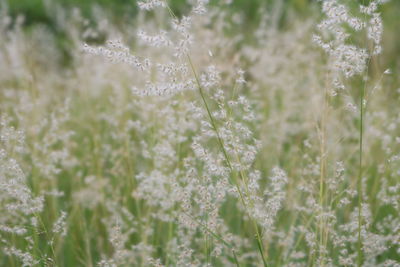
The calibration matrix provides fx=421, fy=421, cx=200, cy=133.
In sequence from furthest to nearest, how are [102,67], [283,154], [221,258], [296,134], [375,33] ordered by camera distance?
[102,67] < [296,134] < [283,154] < [221,258] < [375,33]

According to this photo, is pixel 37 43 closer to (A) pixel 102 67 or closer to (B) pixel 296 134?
(A) pixel 102 67

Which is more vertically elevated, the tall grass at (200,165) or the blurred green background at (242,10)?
the blurred green background at (242,10)

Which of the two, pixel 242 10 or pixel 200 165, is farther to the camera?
pixel 242 10

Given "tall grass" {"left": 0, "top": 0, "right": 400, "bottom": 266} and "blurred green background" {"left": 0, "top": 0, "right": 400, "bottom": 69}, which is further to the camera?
"blurred green background" {"left": 0, "top": 0, "right": 400, "bottom": 69}

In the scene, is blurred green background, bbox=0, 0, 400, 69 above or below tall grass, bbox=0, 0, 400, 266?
above

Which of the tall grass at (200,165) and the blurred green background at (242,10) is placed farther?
the blurred green background at (242,10)

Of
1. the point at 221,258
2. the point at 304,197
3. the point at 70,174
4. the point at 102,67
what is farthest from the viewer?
the point at 102,67

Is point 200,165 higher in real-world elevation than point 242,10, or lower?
lower

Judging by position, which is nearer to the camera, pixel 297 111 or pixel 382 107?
pixel 382 107

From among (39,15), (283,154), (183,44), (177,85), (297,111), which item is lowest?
(177,85)

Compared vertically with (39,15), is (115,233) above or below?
below

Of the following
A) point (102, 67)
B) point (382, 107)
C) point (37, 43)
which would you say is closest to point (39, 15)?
point (37, 43)
